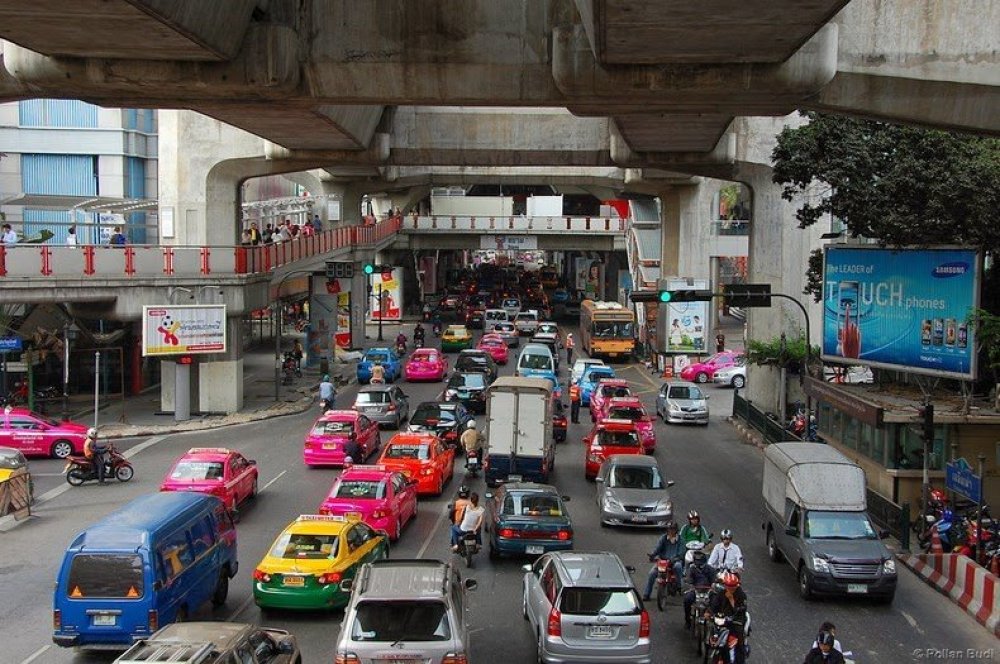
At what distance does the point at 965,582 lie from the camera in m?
19.5

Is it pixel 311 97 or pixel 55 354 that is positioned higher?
pixel 311 97

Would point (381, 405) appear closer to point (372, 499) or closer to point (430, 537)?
point (430, 537)

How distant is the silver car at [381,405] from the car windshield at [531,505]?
15.5 metres

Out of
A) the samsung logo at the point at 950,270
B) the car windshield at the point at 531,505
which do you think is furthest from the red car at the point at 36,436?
the samsung logo at the point at 950,270

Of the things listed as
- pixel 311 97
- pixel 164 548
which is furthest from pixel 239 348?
pixel 164 548

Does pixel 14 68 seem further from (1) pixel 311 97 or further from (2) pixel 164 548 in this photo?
(2) pixel 164 548

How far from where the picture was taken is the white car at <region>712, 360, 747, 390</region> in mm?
51750

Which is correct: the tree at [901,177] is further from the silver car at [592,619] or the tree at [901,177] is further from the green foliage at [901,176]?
the silver car at [592,619]

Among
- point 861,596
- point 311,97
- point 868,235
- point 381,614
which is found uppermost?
point 311,97

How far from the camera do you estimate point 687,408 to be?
40.5 m

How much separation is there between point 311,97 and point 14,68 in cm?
509

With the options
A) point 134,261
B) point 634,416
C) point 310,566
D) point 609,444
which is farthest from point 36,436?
point 310,566

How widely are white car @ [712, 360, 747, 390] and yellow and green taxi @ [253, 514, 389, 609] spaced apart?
35.8 m

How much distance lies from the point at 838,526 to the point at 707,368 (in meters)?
33.4
